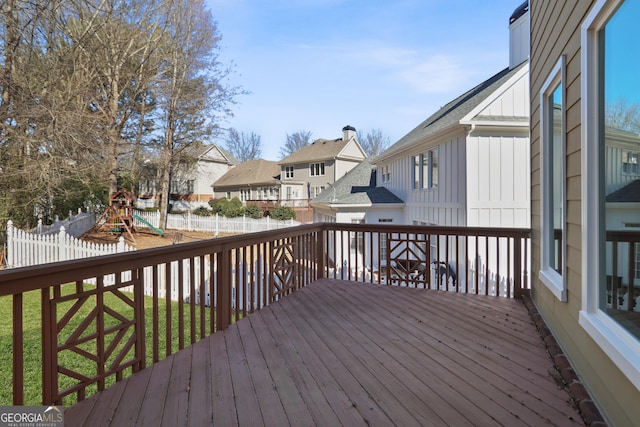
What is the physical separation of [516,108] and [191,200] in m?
28.3

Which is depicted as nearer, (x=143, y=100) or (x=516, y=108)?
(x=516, y=108)

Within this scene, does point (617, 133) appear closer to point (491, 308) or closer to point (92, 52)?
point (491, 308)

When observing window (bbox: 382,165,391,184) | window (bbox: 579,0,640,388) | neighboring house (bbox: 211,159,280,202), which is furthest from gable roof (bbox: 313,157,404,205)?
neighboring house (bbox: 211,159,280,202)

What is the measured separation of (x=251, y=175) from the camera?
103 ft

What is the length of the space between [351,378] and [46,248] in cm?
887

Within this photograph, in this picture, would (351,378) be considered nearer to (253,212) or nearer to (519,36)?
(519,36)

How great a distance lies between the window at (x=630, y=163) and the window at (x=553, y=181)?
3.02 ft

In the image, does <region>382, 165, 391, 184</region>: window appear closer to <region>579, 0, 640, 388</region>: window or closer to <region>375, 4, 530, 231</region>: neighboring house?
<region>375, 4, 530, 231</region>: neighboring house

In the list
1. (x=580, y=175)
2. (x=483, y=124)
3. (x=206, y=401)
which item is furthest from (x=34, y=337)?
(x=483, y=124)

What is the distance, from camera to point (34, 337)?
15.0ft

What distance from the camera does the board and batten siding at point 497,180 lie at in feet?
26.4

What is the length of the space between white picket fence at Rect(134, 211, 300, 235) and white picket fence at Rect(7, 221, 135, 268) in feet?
27.0

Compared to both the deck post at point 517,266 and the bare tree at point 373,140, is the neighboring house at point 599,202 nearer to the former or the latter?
the deck post at point 517,266

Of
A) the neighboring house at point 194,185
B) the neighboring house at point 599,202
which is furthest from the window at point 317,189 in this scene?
the neighboring house at point 599,202
